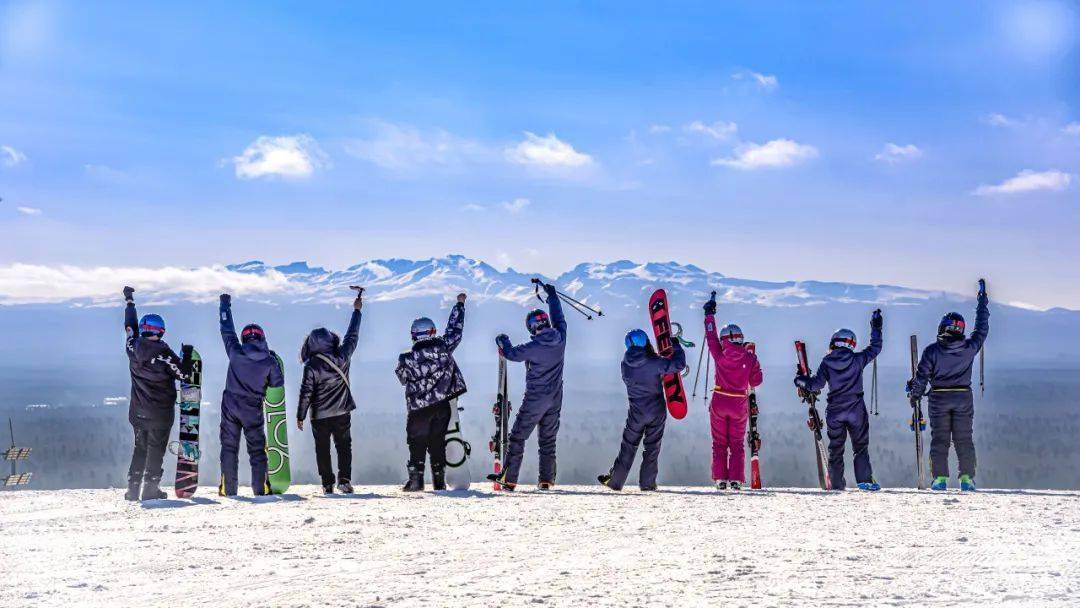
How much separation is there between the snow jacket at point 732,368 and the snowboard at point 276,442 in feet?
17.8

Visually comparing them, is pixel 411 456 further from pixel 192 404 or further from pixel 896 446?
pixel 896 446

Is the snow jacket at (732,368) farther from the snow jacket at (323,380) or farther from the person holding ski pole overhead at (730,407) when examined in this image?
the snow jacket at (323,380)

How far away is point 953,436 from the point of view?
13.9m

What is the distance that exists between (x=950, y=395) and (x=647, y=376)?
3896 mm

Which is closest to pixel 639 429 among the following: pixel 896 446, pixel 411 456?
pixel 411 456

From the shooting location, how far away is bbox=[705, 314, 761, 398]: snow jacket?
1367cm

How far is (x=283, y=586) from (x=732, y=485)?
7218 mm

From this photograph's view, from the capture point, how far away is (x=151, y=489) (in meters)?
12.8

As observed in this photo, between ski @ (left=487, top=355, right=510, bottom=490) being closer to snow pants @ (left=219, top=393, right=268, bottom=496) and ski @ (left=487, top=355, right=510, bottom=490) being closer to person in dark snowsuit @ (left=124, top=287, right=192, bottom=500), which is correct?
snow pants @ (left=219, top=393, right=268, bottom=496)

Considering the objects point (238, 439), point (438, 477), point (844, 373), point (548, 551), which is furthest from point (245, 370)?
point (844, 373)

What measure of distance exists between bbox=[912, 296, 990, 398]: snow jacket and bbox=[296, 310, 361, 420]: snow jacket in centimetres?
727

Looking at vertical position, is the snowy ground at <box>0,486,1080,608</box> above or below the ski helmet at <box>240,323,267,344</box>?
below

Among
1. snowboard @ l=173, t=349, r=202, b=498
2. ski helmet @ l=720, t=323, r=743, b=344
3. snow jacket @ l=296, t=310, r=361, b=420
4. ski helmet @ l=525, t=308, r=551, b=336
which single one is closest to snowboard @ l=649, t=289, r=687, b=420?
ski helmet @ l=720, t=323, r=743, b=344

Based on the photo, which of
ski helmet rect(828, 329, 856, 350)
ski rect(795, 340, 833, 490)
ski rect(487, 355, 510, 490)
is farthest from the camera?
ski rect(487, 355, 510, 490)
